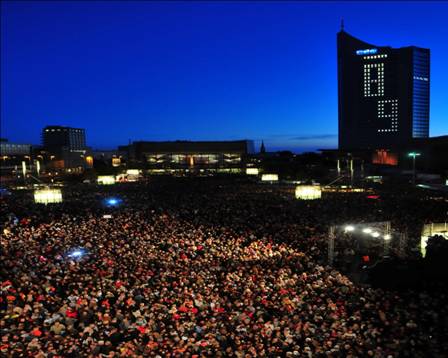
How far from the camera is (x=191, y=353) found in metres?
7.69

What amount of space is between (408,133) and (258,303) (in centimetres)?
12469

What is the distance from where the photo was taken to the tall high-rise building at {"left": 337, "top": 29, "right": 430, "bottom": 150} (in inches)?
4683

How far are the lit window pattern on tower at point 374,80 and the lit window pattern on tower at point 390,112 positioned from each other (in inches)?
121

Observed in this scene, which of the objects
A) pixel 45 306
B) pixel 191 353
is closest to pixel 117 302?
pixel 45 306

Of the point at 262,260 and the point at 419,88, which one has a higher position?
the point at 419,88

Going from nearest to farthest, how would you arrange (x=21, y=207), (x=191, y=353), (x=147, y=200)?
(x=191, y=353), (x=21, y=207), (x=147, y=200)

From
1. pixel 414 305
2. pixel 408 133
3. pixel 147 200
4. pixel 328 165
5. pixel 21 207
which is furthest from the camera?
pixel 408 133

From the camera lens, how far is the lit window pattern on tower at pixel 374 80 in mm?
119375

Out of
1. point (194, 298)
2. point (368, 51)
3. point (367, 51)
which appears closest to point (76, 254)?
point (194, 298)

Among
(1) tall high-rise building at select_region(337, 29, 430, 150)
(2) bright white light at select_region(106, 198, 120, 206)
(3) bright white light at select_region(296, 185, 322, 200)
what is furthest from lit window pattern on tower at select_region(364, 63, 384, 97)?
(2) bright white light at select_region(106, 198, 120, 206)

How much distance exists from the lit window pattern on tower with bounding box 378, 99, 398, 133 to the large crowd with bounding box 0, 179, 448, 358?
374 feet

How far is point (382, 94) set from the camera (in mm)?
119125

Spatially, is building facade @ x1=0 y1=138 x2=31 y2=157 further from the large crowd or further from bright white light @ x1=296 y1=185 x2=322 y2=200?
the large crowd

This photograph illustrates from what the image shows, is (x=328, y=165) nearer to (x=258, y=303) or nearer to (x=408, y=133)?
(x=408, y=133)
